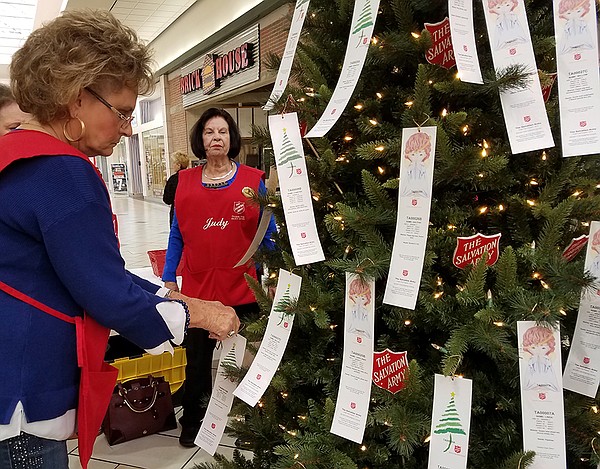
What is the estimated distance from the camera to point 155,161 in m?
16.6

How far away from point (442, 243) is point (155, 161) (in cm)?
1663

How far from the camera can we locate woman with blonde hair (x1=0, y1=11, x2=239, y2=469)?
96 centimetres

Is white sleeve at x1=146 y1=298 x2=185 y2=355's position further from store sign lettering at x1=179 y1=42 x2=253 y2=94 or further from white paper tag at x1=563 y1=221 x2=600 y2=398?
store sign lettering at x1=179 y1=42 x2=253 y2=94

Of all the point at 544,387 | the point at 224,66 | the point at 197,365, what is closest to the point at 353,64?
the point at 544,387

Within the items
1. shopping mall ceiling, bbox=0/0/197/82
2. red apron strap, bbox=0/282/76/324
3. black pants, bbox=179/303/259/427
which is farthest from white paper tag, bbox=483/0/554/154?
shopping mall ceiling, bbox=0/0/197/82

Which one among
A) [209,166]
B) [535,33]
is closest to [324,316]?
[535,33]

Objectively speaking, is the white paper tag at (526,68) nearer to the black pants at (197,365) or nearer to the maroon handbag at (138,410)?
the black pants at (197,365)

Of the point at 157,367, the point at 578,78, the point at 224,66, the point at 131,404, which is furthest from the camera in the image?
the point at 224,66

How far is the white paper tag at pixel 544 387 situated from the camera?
0.94 metres

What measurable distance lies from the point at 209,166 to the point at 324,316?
160 cm

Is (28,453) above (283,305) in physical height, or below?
below

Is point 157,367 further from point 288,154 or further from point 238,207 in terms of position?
point 288,154

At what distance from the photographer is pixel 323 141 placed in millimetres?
1168

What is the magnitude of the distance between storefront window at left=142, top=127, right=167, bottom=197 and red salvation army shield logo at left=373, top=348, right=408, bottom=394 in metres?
14.7
